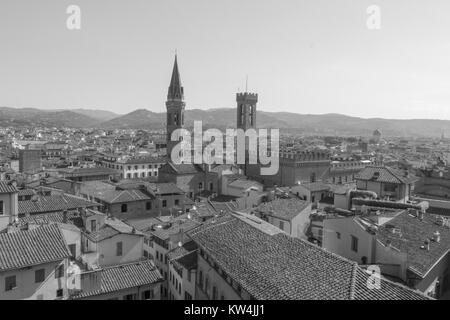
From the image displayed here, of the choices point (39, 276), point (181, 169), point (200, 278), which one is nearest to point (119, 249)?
point (39, 276)

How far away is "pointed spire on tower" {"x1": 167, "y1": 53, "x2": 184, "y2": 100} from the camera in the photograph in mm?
65750

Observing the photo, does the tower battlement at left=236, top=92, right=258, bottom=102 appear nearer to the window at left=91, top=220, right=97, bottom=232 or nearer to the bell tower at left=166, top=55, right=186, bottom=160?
the bell tower at left=166, top=55, right=186, bottom=160

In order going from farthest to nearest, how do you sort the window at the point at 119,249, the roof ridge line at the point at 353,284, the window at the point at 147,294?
the window at the point at 119,249 → the window at the point at 147,294 → the roof ridge line at the point at 353,284

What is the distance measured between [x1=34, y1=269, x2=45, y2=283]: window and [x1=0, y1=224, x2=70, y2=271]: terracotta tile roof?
A: 0.54 m

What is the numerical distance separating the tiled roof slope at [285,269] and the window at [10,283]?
751 cm

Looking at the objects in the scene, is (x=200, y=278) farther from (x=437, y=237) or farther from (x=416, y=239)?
(x=437, y=237)

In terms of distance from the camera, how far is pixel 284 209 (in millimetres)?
28438

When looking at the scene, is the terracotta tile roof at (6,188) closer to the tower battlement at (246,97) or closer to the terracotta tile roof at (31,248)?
the terracotta tile roof at (31,248)

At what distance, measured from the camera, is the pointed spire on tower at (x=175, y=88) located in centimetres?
6575

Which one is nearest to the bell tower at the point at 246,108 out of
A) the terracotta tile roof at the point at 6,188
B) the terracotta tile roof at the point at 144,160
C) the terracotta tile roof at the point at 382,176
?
the terracotta tile roof at the point at 144,160

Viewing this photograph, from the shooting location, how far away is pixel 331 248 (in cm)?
2039

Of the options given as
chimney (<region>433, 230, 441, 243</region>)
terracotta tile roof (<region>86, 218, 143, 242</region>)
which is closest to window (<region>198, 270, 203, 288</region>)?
terracotta tile roof (<region>86, 218, 143, 242</region>)

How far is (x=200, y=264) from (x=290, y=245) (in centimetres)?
488
